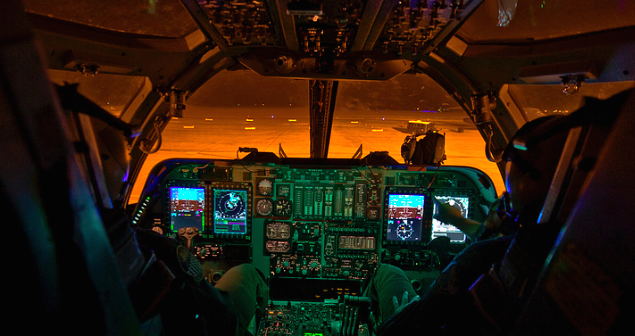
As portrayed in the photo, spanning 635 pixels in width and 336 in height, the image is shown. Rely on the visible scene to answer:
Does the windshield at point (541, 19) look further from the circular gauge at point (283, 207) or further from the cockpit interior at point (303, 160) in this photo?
the circular gauge at point (283, 207)

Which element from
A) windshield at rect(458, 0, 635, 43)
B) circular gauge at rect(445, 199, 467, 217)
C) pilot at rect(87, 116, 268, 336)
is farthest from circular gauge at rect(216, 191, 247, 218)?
windshield at rect(458, 0, 635, 43)

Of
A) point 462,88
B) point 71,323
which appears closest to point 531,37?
point 462,88

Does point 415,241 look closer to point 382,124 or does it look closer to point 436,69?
point 436,69

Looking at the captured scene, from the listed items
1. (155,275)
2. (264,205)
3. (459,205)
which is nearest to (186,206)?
(264,205)

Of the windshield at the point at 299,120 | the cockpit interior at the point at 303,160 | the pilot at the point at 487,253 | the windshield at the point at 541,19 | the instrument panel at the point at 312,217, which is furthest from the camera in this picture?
the windshield at the point at 299,120

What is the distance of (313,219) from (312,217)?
2 centimetres

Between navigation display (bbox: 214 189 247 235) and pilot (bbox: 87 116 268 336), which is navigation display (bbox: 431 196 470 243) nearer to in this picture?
navigation display (bbox: 214 189 247 235)

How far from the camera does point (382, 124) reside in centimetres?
1157

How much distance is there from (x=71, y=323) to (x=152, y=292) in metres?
0.38

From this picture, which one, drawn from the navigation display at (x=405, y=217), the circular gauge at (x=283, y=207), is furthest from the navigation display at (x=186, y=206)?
the navigation display at (x=405, y=217)

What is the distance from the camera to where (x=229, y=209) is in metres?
3.39

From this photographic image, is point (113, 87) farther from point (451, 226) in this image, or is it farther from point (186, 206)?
point (451, 226)

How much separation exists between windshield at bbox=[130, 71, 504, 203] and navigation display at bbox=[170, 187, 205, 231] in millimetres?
5156

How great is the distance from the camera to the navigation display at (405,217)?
334 cm
